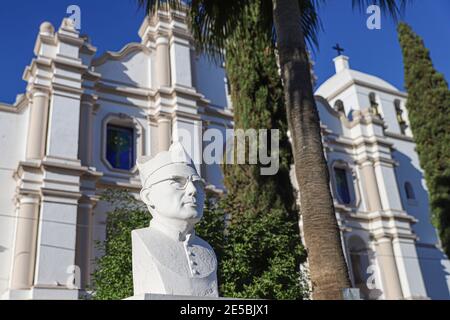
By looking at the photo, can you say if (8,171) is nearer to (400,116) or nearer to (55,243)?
(55,243)

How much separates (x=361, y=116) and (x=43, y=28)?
1387 cm

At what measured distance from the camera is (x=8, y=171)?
14.6 metres

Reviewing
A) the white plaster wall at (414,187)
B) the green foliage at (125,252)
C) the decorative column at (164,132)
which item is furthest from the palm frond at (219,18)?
the white plaster wall at (414,187)

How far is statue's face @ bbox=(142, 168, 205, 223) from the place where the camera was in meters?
3.76

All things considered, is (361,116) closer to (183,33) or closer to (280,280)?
(183,33)

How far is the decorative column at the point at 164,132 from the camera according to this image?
1677 cm

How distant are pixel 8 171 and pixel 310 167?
10.6 metres

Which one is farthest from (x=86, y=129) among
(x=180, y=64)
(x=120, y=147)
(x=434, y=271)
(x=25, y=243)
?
(x=434, y=271)

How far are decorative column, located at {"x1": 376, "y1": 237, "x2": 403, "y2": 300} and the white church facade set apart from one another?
0.04 metres

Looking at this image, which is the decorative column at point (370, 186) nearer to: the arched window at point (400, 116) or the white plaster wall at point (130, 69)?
the arched window at point (400, 116)

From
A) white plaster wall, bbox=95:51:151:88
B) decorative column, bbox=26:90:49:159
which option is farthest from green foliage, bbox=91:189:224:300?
white plaster wall, bbox=95:51:151:88

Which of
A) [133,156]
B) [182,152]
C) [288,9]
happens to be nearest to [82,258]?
[133,156]

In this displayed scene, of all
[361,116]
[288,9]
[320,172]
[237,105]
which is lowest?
[320,172]

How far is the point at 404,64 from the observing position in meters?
20.2
